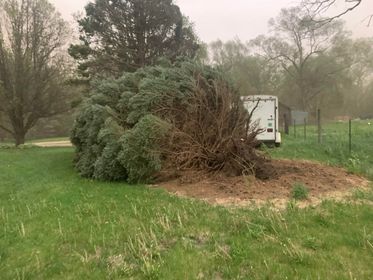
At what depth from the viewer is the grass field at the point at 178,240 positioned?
4.36m

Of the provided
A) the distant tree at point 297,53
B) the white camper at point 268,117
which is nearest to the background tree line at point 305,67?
the distant tree at point 297,53

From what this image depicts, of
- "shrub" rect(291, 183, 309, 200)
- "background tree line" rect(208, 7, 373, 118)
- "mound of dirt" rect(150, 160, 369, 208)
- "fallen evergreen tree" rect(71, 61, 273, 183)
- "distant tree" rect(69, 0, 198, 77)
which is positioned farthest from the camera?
"background tree line" rect(208, 7, 373, 118)

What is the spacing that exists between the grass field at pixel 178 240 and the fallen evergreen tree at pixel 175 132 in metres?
1.82

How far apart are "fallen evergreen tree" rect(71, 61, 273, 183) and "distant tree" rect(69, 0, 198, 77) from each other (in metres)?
13.7

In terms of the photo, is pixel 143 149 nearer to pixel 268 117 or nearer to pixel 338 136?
pixel 268 117

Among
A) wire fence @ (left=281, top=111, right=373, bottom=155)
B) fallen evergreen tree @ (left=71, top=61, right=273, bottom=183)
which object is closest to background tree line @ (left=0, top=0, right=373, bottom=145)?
wire fence @ (left=281, top=111, right=373, bottom=155)

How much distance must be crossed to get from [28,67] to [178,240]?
2372cm

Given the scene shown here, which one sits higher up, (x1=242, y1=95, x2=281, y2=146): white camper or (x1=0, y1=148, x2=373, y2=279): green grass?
(x1=242, y1=95, x2=281, y2=146): white camper

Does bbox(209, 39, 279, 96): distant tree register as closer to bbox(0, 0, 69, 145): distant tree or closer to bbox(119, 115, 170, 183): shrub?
bbox(0, 0, 69, 145): distant tree

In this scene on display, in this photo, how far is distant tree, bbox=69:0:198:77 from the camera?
24422 mm

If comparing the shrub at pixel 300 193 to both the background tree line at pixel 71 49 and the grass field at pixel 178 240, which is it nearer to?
the grass field at pixel 178 240

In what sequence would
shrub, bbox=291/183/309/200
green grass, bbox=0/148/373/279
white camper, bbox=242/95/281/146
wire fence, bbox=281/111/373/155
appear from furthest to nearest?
white camper, bbox=242/95/281/146
wire fence, bbox=281/111/373/155
shrub, bbox=291/183/309/200
green grass, bbox=0/148/373/279

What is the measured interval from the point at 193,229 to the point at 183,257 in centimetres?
94

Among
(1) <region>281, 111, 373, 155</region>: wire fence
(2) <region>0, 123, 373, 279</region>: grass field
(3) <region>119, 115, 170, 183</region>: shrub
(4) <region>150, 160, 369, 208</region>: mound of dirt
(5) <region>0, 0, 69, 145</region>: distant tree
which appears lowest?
(2) <region>0, 123, 373, 279</region>: grass field
